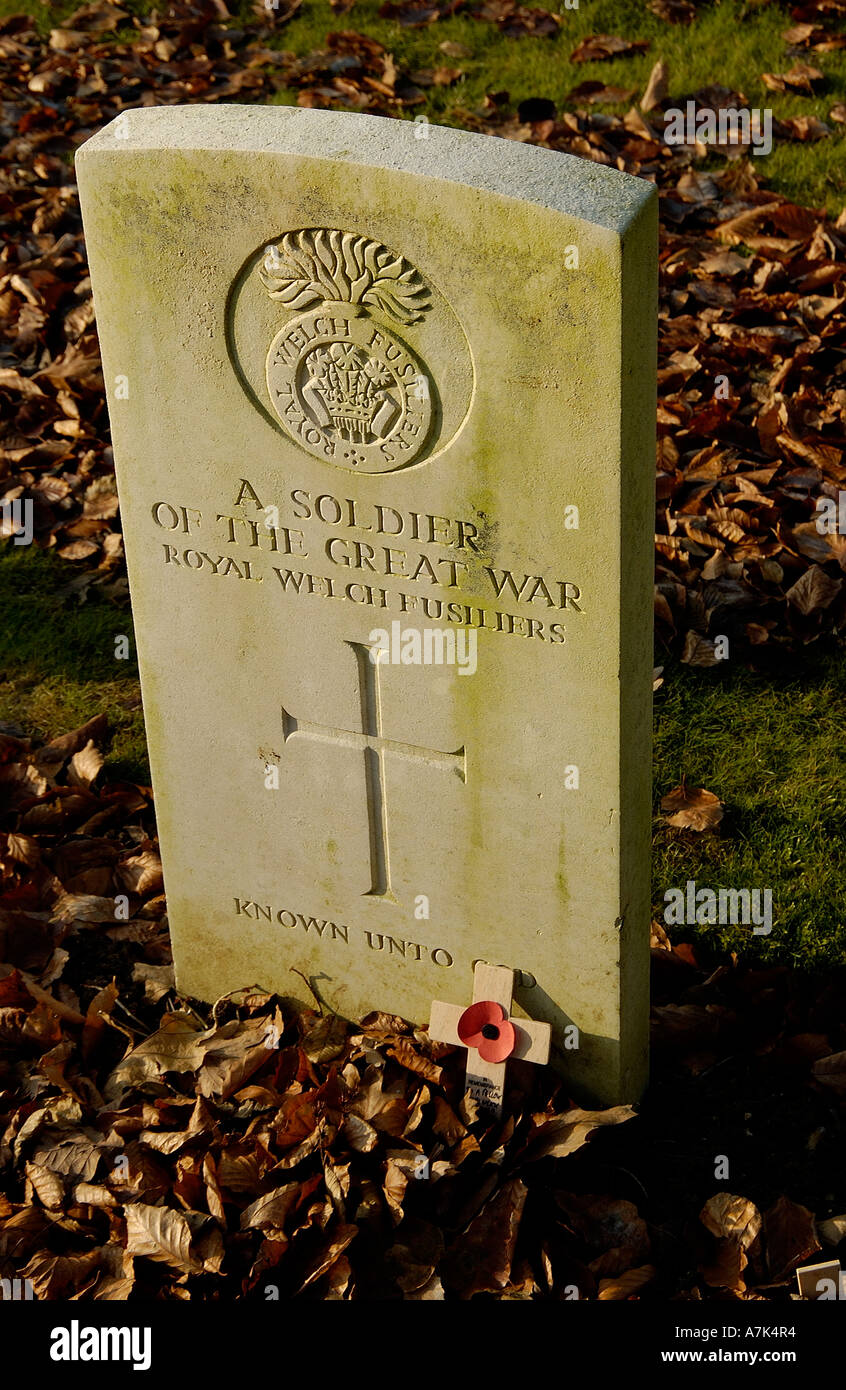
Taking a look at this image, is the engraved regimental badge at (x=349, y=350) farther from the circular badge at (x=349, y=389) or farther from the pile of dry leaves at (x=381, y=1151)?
the pile of dry leaves at (x=381, y=1151)

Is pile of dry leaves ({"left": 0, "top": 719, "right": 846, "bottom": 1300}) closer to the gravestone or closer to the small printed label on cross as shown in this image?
the small printed label on cross

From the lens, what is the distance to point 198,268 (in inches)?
107

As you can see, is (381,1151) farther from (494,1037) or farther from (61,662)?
(61,662)

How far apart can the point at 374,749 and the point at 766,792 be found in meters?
1.38

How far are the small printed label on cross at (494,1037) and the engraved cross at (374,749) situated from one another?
0.94 ft

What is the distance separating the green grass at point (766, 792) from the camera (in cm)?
370

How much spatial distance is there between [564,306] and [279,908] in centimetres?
161

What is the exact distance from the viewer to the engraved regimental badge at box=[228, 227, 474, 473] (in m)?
2.57

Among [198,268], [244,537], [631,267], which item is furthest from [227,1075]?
[631,267]

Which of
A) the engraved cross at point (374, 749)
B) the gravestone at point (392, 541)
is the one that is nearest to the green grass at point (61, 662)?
the gravestone at point (392, 541)

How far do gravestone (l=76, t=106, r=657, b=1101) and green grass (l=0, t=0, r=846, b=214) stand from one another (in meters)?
4.54

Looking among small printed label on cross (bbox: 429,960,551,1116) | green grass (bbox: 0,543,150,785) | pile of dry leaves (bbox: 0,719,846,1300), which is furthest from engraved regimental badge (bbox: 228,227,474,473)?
green grass (bbox: 0,543,150,785)

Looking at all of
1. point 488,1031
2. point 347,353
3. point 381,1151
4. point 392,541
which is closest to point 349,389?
point 347,353
